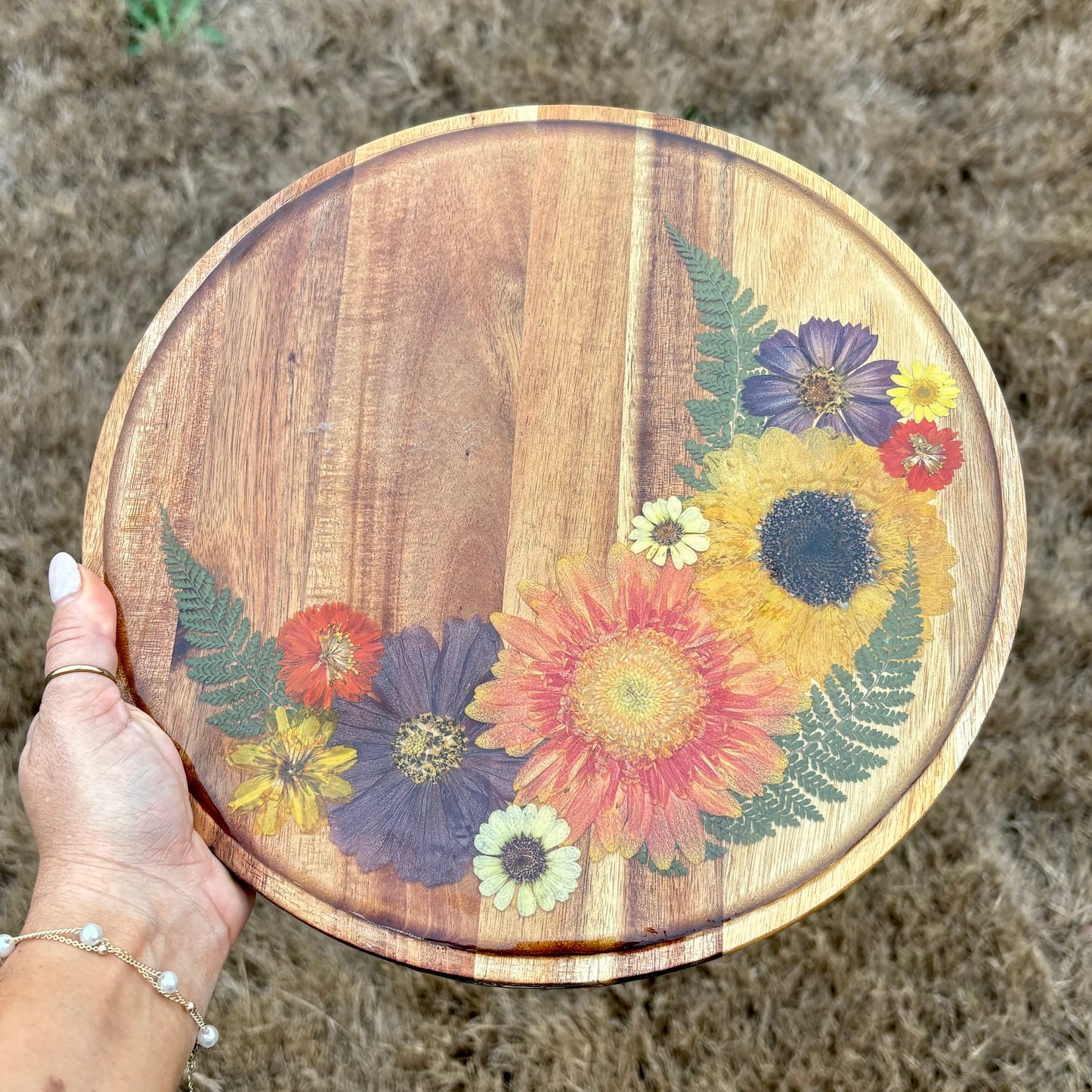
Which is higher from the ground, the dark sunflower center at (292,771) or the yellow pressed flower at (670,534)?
the yellow pressed flower at (670,534)

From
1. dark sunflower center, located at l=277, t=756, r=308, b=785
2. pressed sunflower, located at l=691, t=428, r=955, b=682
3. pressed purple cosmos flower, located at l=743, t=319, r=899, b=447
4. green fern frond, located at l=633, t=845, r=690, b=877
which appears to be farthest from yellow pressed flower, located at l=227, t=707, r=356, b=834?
pressed purple cosmos flower, located at l=743, t=319, r=899, b=447

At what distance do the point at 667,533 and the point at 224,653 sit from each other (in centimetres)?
53

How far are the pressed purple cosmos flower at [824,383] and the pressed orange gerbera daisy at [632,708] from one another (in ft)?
0.76

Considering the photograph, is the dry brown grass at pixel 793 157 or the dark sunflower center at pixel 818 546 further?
the dry brown grass at pixel 793 157

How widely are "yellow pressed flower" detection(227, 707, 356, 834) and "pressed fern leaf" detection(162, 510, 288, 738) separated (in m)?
0.02

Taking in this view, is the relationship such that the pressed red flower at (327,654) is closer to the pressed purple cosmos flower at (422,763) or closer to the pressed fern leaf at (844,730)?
the pressed purple cosmos flower at (422,763)

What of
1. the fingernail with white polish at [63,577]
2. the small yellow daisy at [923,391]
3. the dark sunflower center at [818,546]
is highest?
the small yellow daisy at [923,391]

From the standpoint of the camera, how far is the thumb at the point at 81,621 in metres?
1.06

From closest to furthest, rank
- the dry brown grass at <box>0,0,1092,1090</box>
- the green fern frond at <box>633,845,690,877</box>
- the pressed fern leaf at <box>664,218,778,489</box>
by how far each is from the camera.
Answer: the green fern frond at <box>633,845,690,877</box> < the pressed fern leaf at <box>664,218,778,489</box> < the dry brown grass at <box>0,0,1092,1090</box>

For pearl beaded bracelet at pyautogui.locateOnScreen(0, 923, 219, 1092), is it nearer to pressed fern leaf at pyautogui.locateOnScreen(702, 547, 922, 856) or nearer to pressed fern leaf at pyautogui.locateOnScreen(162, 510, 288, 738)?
pressed fern leaf at pyautogui.locateOnScreen(162, 510, 288, 738)

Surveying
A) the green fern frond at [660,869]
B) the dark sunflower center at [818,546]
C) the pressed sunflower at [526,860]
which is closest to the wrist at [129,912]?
the pressed sunflower at [526,860]

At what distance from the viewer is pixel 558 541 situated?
109 centimetres

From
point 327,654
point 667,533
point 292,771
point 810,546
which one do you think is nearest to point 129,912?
point 292,771

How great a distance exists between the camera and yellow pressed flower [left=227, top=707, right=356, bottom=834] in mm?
1041
